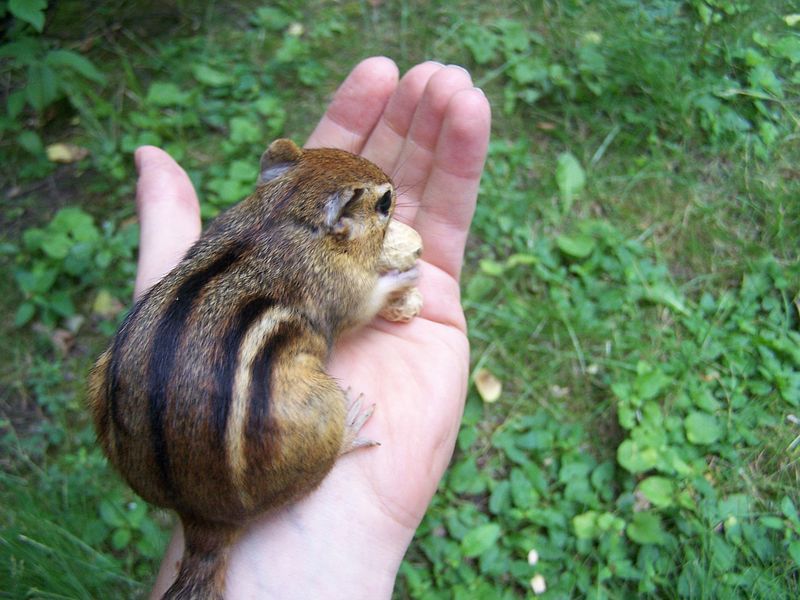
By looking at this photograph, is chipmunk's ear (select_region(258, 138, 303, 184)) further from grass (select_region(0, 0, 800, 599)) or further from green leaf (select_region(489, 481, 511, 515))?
green leaf (select_region(489, 481, 511, 515))

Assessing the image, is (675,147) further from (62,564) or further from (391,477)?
(62,564)

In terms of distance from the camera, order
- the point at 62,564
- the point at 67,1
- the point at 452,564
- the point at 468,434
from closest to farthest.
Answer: the point at 62,564
the point at 452,564
the point at 468,434
the point at 67,1

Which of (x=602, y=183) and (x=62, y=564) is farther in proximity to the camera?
(x=602, y=183)

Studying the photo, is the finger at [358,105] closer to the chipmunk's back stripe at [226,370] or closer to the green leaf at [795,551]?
the chipmunk's back stripe at [226,370]

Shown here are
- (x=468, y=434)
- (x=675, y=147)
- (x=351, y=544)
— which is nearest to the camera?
(x=351, y=544)

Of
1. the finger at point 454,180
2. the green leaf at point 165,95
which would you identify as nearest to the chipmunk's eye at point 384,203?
the finger at point 454,180

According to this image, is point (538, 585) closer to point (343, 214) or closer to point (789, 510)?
point (789, 510)

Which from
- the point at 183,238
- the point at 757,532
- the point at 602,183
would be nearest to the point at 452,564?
the point at 757,532
